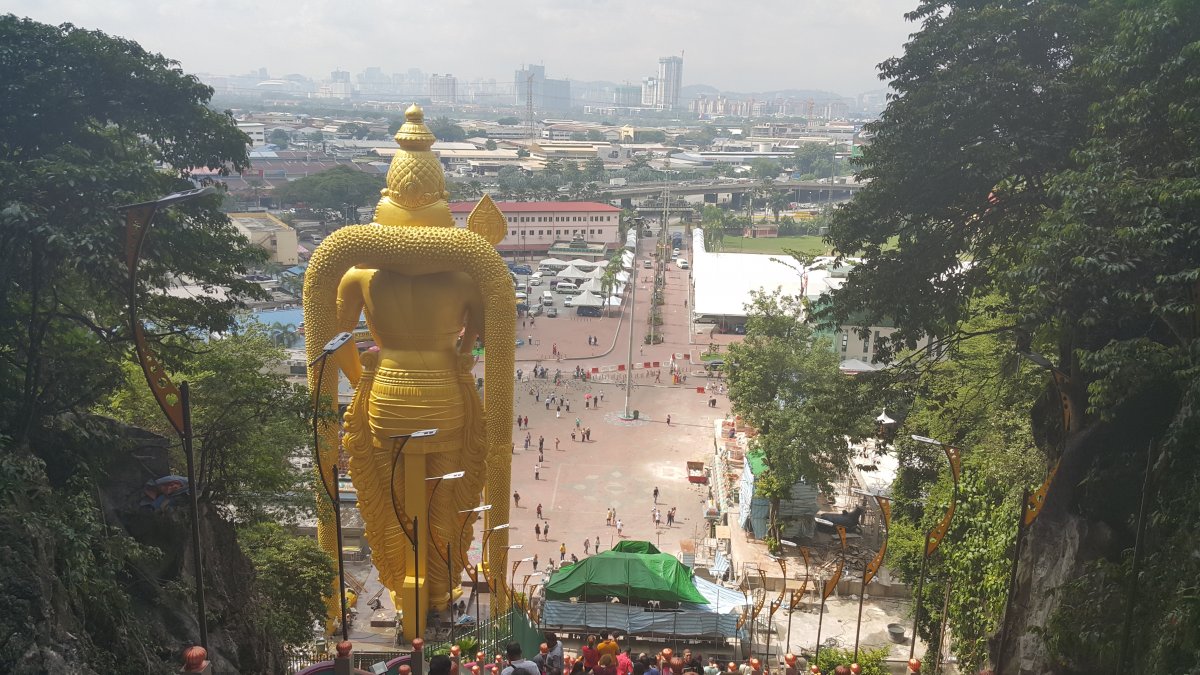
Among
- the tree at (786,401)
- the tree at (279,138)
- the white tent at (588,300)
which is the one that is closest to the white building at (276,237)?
the white tent at (588,300)

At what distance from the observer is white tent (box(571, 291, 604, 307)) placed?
5166 centimetres

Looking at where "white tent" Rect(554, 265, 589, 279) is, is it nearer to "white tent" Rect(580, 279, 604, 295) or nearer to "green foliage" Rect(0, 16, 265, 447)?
"white tent" Rect(580, 279, 604, 295)

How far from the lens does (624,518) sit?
987 inches

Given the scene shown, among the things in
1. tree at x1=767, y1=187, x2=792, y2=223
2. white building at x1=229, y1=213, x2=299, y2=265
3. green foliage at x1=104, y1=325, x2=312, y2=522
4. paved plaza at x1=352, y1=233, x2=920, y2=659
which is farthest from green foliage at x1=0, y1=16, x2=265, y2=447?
tree at x1=767, y1=187, x2=792, y2=223

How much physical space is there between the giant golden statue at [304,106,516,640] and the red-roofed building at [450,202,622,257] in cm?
5519

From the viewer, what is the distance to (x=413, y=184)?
45.4ft

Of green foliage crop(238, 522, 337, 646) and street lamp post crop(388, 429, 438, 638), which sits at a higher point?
street lamp post crop(388, 429, 438, 638)

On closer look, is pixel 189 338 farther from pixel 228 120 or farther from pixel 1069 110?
pixel 1069 110

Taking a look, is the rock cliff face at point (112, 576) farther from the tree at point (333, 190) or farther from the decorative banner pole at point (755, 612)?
the tree at point (333, 190)

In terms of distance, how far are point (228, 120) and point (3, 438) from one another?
5152 mm

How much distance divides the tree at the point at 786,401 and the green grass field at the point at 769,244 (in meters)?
46.2

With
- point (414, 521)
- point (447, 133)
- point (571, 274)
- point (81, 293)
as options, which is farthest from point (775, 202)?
point (81, 293)

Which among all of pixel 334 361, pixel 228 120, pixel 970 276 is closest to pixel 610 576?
pixel 334 361

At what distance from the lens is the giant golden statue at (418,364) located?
13711 millimetres
